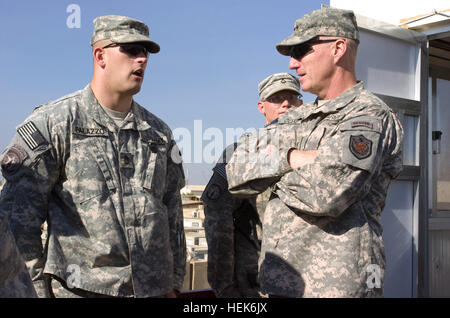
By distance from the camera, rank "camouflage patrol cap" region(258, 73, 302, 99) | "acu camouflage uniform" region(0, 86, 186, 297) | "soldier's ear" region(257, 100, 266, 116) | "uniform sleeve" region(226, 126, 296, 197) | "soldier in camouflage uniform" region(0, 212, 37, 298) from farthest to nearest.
A: "soldier's ear" region(257, 100, 266, 116) → "camouflage patrol cap" region(258, 73, 302, 99) → "uniform sleeve" region(226, 126, 296, 197) → "acu camouflage uniform" region(0, 86, 186, 297) → "soldier in camouflage uniform" region(0, 212, 37, 298)

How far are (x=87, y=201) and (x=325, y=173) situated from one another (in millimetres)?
1097

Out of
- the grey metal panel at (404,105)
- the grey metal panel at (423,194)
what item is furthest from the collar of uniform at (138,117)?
the grey metal panel at (423,194)

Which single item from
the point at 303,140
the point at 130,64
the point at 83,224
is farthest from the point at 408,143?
the point at 83,224

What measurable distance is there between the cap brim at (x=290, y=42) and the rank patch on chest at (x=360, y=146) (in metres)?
0.59

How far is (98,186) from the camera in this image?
89.1 inches

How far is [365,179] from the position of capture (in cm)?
210

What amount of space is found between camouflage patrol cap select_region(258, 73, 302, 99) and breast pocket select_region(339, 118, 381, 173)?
3.66ft

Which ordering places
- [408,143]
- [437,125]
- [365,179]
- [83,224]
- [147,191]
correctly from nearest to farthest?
[365,179] → [83,224] → [147,191] → [408,143] → [437,125]

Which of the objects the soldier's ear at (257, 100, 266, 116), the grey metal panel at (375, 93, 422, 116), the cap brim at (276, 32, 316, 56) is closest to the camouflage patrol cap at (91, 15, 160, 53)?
the cap brim at (276, 32, 316, 56)

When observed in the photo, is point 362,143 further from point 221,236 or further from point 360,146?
point 221,236

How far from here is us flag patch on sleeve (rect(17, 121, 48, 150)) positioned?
2221mm

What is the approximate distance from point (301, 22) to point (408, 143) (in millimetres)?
1888

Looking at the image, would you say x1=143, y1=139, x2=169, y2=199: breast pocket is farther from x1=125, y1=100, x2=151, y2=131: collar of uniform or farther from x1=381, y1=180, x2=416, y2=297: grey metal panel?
x1=381, y1=180, x2=416, y2=297: grey metal panel
